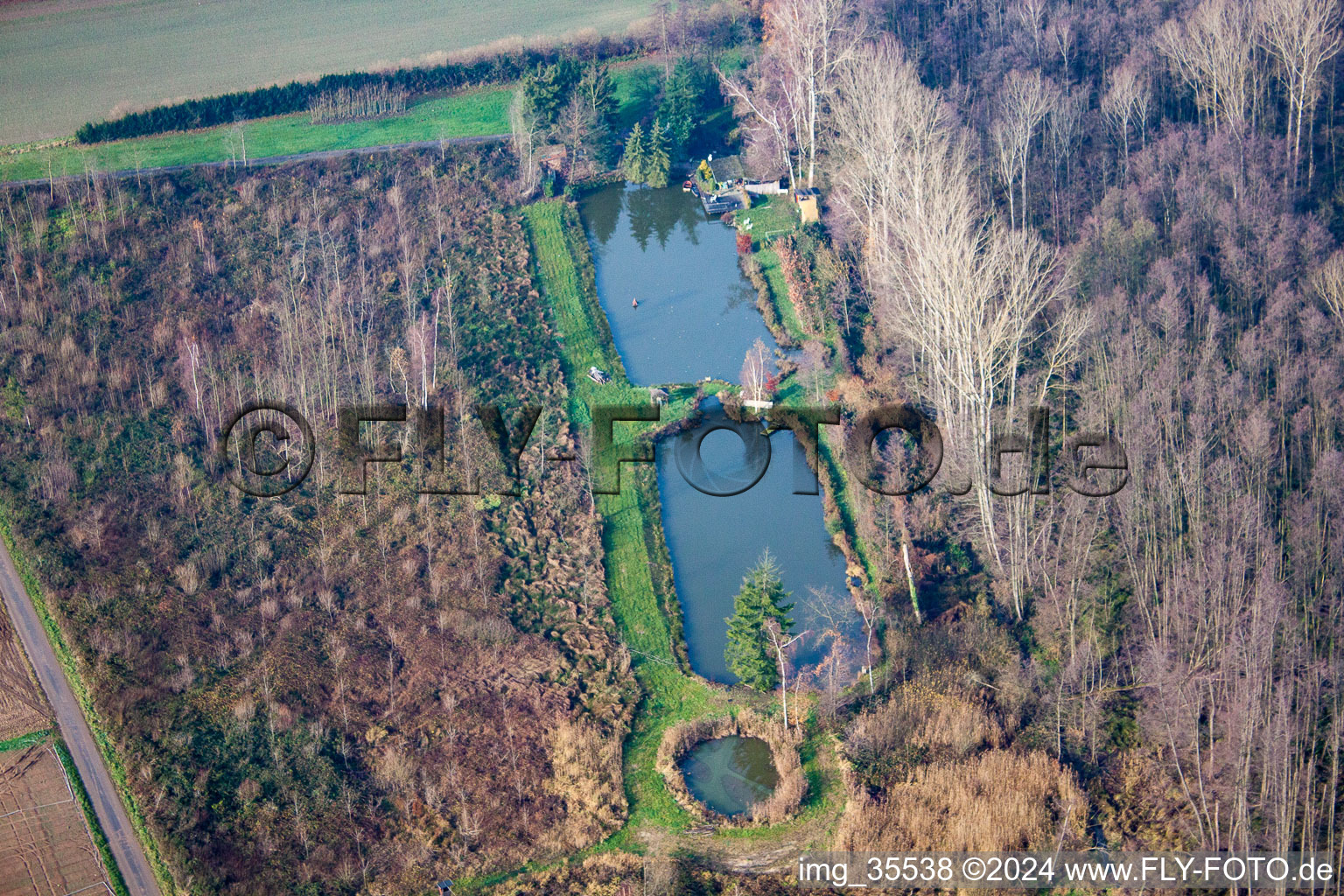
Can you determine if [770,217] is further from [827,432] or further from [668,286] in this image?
[827,432]

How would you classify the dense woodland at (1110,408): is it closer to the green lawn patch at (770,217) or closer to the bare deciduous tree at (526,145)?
the green lawn patch at (770,217)

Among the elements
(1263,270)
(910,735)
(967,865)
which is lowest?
(967,865)

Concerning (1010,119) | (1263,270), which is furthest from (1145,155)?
(1263,270)

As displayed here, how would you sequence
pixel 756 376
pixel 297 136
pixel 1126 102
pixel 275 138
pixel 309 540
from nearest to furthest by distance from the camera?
pixel 309 540
pixel 756 376
pixel 1126 102
pixel 275 138
pixel 297 136

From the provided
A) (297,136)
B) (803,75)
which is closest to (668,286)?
(803,75)

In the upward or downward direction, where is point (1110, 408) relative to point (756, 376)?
downward

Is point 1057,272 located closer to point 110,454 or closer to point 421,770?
point 421,770
